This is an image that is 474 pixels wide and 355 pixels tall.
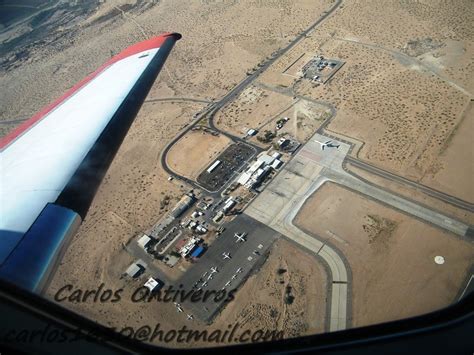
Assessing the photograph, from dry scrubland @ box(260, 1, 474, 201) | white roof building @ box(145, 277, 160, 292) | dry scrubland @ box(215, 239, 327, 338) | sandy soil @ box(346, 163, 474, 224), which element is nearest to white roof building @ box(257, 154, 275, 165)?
sandy soil @ box(346, 163, 474, 224)

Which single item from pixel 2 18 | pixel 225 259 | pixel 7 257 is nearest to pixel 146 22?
pixel 2 18

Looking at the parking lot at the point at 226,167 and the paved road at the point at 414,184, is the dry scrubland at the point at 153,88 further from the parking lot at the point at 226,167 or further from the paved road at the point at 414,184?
the paved road at the point at 414,184

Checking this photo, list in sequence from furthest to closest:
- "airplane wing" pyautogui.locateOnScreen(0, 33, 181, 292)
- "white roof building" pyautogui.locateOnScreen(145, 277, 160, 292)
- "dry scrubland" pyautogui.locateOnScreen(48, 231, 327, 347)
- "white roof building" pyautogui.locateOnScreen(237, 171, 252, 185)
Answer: "white roof building" pyautogui.locateOnScreen(237, 171, 252, 185) < "white roof building" pyautogui.locateOnScreen(145, 277, 160, 292) < "dry scrubland" pyautogui.locateOnScreen(48, 231, 327, 347) < "airplane wing" pyautogui.locateOnScreen(0, 33, 181, 292)

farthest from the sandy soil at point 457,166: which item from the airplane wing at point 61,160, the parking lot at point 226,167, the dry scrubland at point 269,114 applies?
the airplane wing at point 61,160

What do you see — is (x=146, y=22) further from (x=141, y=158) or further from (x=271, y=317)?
(x=271, y=317)

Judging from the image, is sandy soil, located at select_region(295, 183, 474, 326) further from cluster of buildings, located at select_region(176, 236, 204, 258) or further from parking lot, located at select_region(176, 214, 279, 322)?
cluster of buildings, located at select_region(176, 236, 204, 258)
